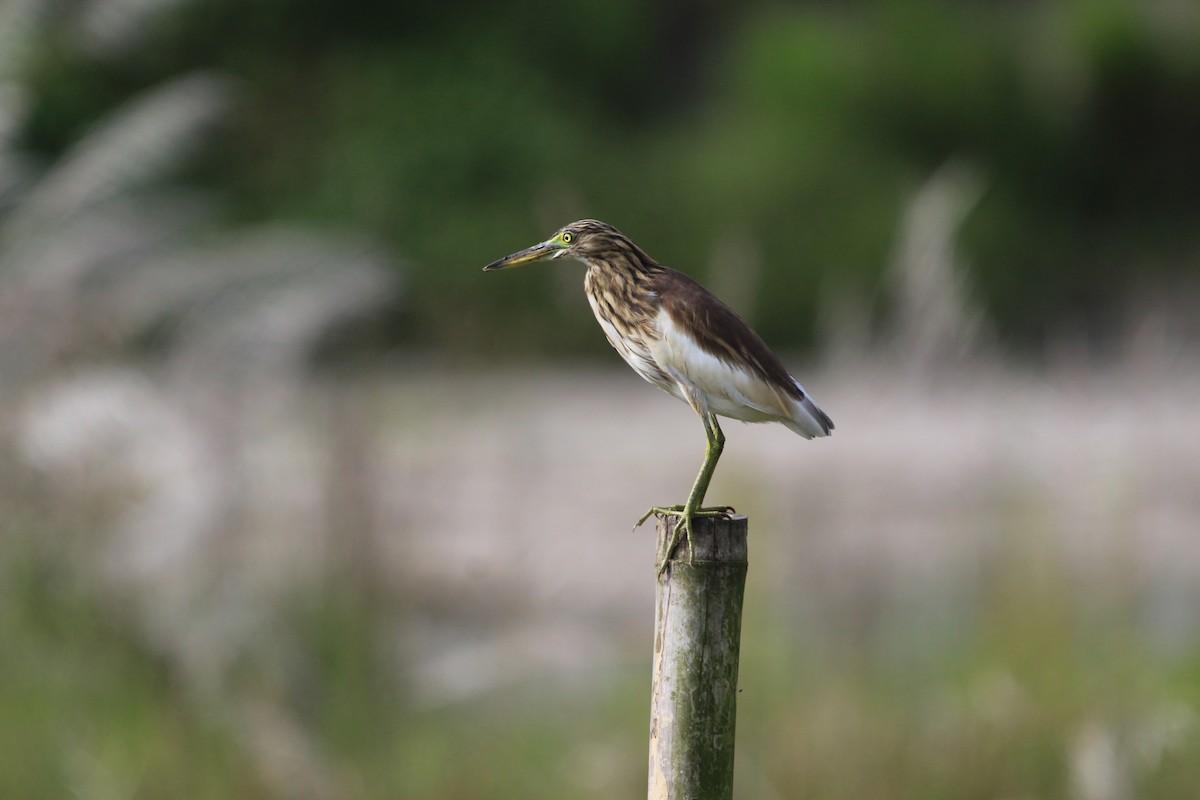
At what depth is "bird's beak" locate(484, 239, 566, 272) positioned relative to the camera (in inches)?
70.5

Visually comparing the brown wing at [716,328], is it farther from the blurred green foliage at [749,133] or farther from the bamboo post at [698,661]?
the blurred green foliage at [749,133]

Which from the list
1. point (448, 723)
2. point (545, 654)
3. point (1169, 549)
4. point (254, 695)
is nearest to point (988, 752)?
point (545, 654)

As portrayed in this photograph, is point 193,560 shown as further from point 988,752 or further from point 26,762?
point 988,752

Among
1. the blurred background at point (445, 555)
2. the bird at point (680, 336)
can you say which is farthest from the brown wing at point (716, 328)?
the blurred background at point (445, 555)

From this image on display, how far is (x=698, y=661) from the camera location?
200 centimetres

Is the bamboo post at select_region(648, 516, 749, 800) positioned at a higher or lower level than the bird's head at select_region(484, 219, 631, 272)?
lower

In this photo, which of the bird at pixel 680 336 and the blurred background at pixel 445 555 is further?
the blurred background at pixel 445 555

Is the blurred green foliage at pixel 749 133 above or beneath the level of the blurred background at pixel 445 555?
above

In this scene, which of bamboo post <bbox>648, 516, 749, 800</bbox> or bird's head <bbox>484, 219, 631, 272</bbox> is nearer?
bird's head <bbox>484, 219, 631, 272</bbox>

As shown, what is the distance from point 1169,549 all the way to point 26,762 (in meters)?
5.89

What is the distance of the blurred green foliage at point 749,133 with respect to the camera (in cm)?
1330

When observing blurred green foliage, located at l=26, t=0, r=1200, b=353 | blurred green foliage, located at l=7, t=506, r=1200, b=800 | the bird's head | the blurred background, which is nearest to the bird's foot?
the bird's head

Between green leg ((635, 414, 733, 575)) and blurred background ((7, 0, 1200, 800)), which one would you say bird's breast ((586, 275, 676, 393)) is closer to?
green leg ((635, 414, 733, 575))

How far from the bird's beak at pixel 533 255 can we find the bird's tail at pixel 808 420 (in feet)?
1.13
